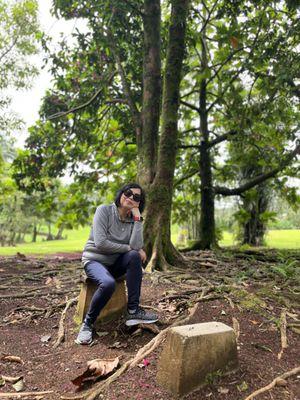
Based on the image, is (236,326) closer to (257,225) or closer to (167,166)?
(167,166)

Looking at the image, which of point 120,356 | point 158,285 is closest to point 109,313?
point 120,356

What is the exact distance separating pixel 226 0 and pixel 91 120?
521 cm

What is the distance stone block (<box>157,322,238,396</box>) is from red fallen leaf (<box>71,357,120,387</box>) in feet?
1.55

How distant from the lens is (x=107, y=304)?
474 cm

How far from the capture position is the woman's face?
15.4ft

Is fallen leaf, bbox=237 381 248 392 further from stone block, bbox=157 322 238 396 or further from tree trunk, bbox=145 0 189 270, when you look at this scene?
tree trunk, bbox=145 0 189 270

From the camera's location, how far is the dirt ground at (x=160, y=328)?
3.27 meters

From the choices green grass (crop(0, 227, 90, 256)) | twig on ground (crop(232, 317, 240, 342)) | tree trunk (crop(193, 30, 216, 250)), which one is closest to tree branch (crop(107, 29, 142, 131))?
tree trunk (crop(193, 30, 216, 250))

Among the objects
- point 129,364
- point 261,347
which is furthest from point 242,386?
point 129,364

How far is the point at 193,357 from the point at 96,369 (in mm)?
888

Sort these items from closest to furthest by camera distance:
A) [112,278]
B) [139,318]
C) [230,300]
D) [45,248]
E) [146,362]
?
[146,362] < [112,278] < [139,318] < [230,300] < [45,248]

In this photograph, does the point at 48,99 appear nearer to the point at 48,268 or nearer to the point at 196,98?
the point at 48,268

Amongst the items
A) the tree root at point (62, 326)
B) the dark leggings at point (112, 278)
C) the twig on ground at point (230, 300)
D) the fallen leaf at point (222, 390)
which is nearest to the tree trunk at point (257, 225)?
the twig on ground at point (230, 300)

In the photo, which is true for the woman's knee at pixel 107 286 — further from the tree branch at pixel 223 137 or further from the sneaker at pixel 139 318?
the tree branch at pixel 223 137
